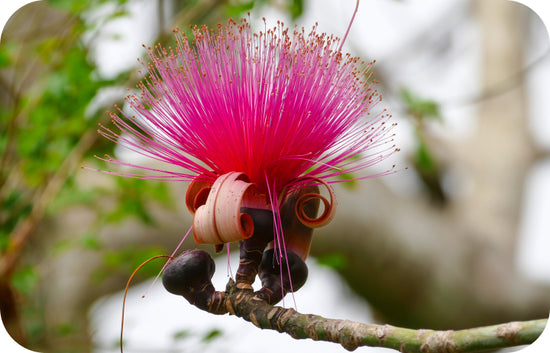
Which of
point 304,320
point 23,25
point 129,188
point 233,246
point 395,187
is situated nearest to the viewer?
point 304,320

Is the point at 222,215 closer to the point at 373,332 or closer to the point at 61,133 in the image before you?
the point at 373,332

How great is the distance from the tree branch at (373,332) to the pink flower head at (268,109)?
6 centimetres

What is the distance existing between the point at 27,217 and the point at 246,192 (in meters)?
0.62

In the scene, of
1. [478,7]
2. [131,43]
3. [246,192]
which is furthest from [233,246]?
[478,7]

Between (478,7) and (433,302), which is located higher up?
(478,7)

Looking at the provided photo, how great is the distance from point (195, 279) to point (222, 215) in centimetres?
6

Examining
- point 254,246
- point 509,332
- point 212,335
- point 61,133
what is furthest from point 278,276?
point 61,133

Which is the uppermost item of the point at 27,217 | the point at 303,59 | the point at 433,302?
the point at 303,59

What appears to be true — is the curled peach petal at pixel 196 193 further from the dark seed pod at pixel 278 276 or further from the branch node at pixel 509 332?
the branch node at pixel 509 332

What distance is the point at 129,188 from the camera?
934 mm

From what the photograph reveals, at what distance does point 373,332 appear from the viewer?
31cm

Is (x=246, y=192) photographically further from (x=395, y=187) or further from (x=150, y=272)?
(x=395, y=187)

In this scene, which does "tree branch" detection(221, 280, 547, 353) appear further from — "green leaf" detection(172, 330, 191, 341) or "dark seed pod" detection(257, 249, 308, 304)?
"green leaf" detection(172, 330, 191, 341)

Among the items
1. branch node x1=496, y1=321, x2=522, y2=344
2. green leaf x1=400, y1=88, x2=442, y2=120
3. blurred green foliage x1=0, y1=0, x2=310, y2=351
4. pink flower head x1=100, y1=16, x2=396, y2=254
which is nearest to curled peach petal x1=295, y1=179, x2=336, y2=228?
pink flower head x1=100, y1=16, x2=396, y2=254
